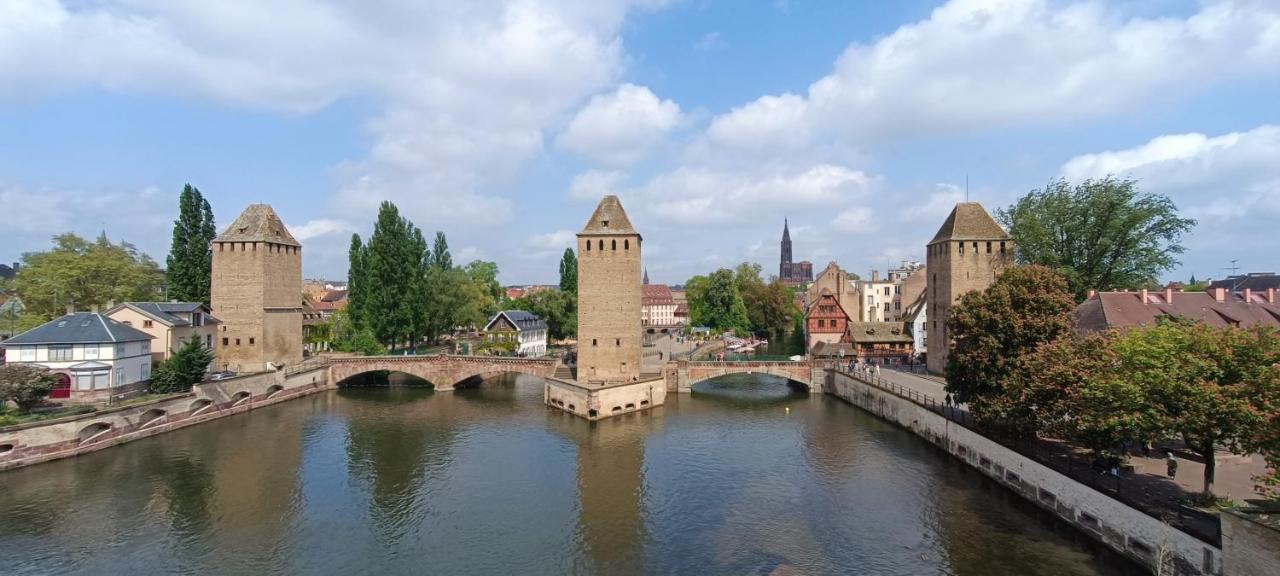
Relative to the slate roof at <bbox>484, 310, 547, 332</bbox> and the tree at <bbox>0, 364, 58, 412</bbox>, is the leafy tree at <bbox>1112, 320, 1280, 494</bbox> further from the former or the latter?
the slate roof at <bbox>484, 310, 547, 332</bbox>

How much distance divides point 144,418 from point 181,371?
3.96 m

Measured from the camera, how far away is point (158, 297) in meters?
51.5

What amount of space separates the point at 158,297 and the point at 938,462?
193ft

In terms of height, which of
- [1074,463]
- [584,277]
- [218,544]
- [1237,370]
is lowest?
[218,544]

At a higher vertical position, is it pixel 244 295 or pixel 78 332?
pixel 244 295

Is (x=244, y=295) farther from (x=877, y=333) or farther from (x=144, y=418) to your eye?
(x=877, y=333)

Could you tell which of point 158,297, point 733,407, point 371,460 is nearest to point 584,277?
point 733,407

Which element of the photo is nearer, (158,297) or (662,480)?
(662,480)

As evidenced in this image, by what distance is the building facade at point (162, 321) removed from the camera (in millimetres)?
37938

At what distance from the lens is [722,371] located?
44.1 metres

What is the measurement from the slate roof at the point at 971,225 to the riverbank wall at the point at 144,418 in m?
44.8

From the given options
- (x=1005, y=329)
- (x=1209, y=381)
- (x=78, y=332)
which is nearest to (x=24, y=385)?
(x=78, y=332)

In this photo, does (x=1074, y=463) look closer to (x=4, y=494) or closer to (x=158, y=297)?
(x=4, y=494)

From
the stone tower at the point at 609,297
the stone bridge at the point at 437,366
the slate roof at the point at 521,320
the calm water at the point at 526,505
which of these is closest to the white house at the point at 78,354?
the calm water at the point at 526,505
